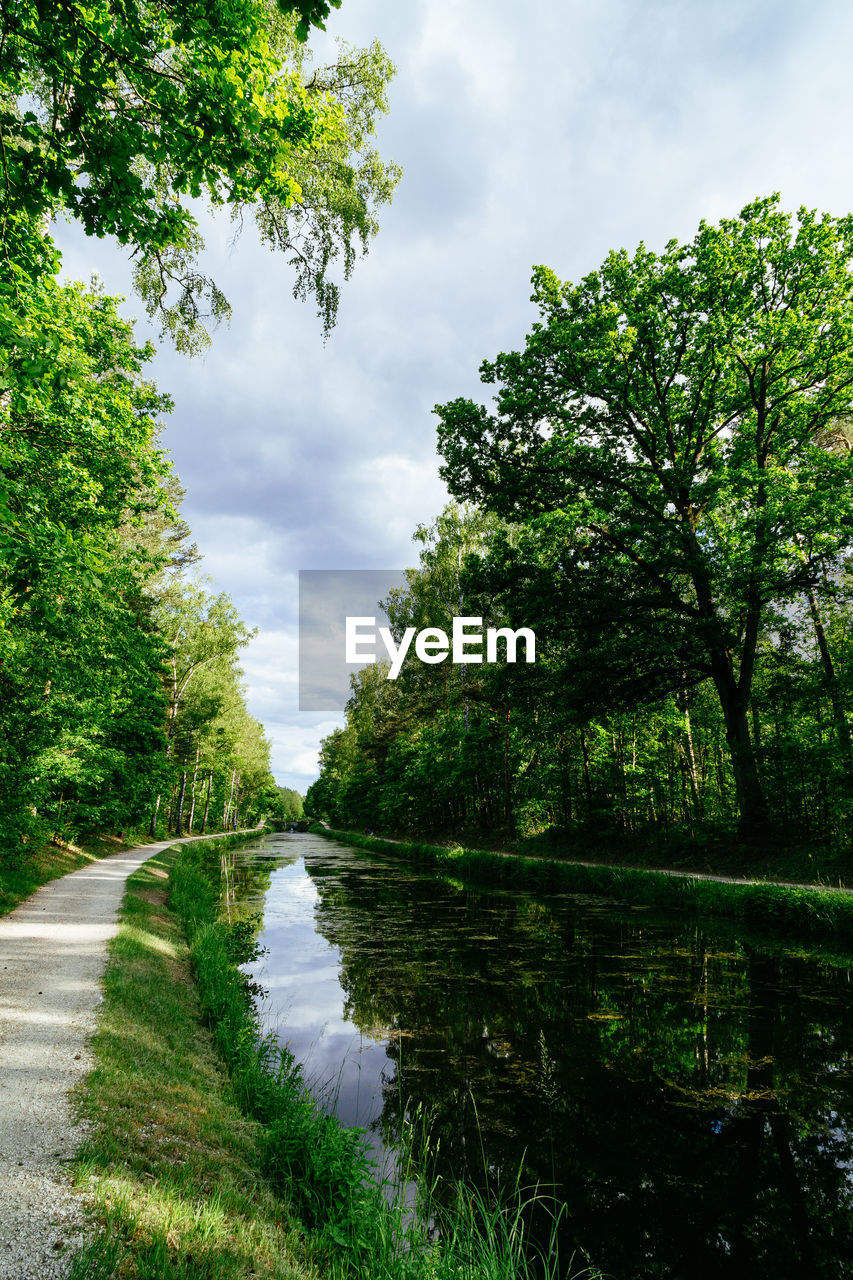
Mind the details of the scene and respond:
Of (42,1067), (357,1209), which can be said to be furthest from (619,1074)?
(42,1067)

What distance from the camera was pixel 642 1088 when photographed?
239 inches

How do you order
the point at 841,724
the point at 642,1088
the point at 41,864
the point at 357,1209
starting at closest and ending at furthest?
the point at 357,1209
the point at 642,1088
the point at 841,724
the point at 41,864

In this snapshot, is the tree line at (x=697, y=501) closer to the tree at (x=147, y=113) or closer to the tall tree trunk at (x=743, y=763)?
the tall tree trunk at (x=743, y=763)

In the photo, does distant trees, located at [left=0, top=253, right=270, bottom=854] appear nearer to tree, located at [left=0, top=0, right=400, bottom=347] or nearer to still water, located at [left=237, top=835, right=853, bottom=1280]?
tree, located at [left=0, top=0, right=400, bottom=347]

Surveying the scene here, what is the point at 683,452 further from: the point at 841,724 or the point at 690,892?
the point at 690,892

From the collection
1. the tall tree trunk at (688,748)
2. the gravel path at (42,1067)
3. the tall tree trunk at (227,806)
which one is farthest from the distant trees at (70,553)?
the tall tree trunk at (227,806)

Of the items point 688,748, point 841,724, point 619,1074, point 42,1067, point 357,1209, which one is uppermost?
point 841,724

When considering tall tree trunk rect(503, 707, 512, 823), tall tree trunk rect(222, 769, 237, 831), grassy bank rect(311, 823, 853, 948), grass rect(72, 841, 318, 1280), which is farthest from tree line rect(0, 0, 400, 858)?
tall tree trunk rect(222, 769, 237, 831)

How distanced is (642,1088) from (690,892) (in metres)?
9.97

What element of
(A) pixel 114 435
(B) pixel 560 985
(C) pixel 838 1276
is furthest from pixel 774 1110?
(A) pixel 114 435

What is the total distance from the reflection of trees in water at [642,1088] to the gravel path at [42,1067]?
255 cm

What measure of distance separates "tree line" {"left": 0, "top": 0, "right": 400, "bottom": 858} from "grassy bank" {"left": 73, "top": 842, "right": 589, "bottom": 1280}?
14.7 feet

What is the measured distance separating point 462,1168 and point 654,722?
2032 centimetres

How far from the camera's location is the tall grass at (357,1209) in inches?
125
